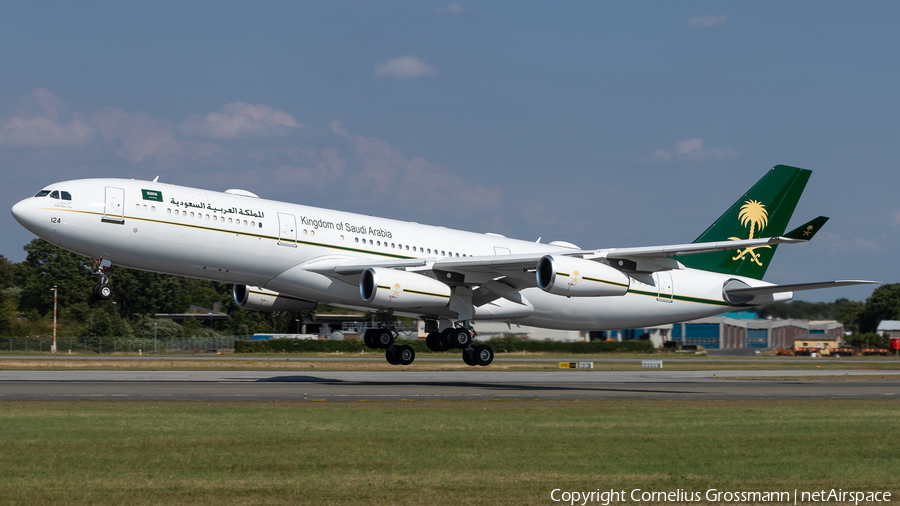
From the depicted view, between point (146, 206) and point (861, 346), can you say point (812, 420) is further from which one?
point (861, 346)

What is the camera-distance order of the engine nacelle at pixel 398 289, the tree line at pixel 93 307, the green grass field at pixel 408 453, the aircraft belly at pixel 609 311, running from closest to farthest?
the green grass field at pixel 408 453, the engine nacelle at pixel 398 289, the aircraft belly at pixel 609 311, the tree line at pixel 93 307

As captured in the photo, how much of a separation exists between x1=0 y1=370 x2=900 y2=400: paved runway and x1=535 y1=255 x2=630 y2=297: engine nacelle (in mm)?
3978

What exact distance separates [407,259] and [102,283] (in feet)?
41.5

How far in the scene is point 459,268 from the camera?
3709cm

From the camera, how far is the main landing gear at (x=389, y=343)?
133ft

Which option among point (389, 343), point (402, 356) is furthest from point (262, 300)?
point (402, 356)

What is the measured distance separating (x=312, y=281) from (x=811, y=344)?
260 feet

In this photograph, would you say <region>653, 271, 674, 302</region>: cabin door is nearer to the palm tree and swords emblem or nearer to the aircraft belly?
the aircraft belly

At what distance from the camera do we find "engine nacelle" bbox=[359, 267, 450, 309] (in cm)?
3475

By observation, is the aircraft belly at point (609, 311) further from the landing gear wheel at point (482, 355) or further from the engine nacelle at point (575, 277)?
the engine nacelle at point (575, 277)

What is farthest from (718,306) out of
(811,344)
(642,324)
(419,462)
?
(811,344)

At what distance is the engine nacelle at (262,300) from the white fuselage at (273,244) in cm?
394

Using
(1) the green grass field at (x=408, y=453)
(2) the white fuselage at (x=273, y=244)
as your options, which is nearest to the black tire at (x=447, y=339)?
(2) the white fuselage at (x=273, y=244)

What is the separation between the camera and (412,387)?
3450 cm
